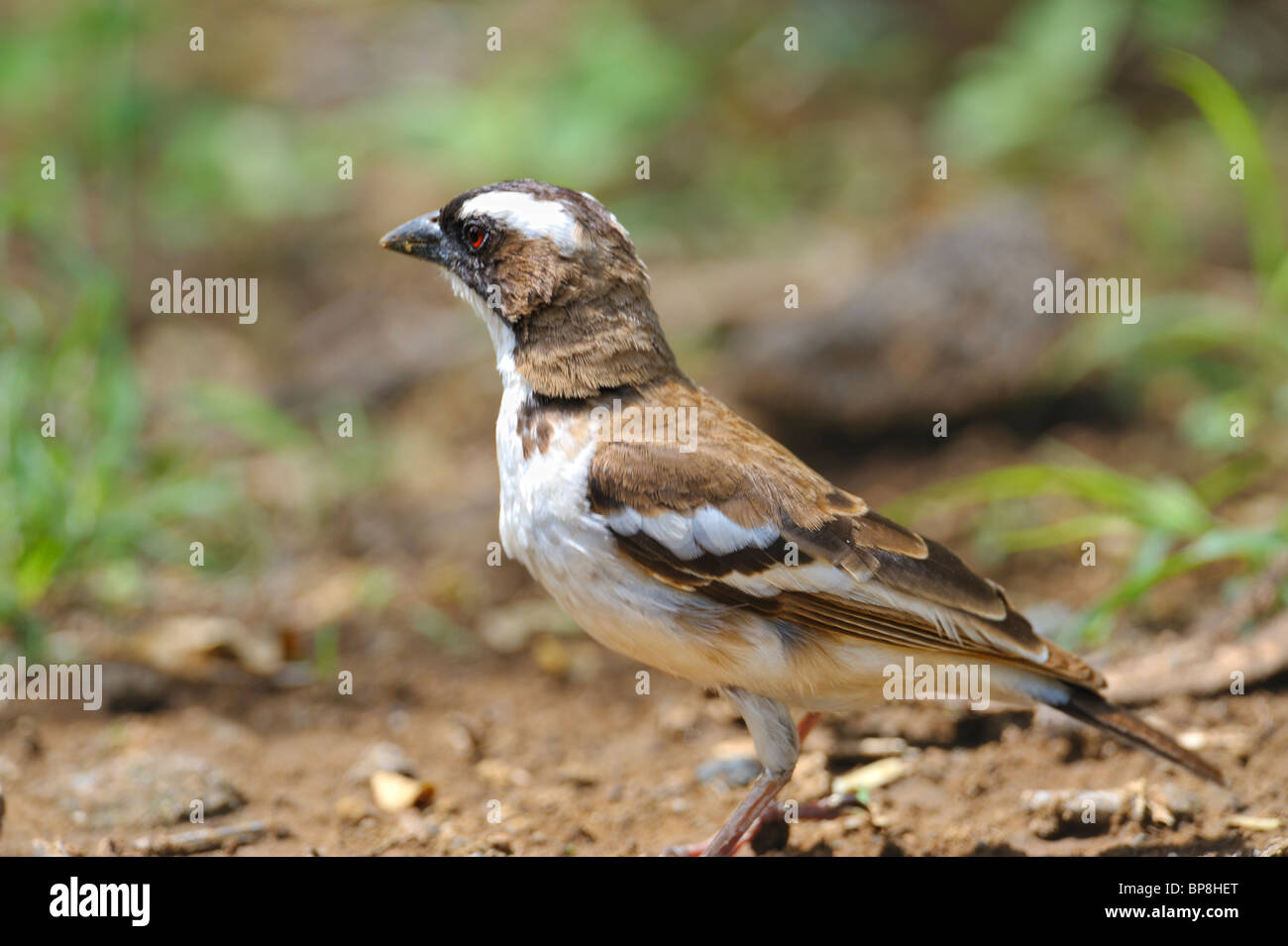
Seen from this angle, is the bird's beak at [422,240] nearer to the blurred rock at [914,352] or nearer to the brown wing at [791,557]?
the brown wing at [791,557]

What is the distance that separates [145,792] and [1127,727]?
128 inches

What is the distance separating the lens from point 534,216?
178 inches

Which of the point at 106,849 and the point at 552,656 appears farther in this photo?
the point at 552,656

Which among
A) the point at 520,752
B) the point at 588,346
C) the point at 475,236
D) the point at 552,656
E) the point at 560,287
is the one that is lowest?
the point at 520,752

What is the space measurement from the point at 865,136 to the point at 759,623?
24.3 ft

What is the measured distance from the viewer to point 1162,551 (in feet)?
18.5

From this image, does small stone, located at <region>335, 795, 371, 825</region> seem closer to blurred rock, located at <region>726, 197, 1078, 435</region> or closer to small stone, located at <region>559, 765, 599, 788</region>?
small stone, located at <region>559, 765, 599, 788</region>

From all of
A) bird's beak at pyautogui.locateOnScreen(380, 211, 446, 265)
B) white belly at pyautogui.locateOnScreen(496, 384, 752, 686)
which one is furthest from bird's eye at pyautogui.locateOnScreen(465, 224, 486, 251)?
white belly at pyautogui.locateOnScreen(496, 384, 752, 686)

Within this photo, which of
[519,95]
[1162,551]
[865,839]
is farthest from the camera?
[519,95]

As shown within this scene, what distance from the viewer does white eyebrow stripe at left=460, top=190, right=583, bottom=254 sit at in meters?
4.50

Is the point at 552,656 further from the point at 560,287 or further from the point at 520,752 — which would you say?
the point at 560,287

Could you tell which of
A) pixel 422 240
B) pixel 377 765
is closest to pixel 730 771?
pixel 377 765

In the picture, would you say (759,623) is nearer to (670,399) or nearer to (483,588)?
(670,399)
